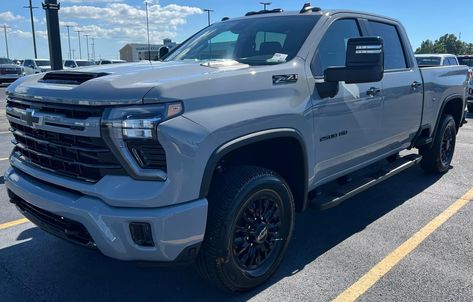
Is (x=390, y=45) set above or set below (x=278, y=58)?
above

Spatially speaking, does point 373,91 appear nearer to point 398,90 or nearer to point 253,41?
point 398,90

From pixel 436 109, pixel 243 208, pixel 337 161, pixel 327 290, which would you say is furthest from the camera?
pixel 436 109

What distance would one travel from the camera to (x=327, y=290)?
320 cm

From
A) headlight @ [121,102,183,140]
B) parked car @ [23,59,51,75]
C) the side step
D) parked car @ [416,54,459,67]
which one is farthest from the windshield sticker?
parked car @ [23,59,51,75]

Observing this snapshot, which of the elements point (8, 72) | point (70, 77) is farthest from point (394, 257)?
point (8, 72)

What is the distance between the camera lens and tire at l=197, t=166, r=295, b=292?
2.84m

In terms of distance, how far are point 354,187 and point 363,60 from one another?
4.35ft

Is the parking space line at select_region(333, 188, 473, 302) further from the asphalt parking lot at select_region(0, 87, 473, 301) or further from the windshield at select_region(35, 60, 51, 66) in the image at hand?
the windshield at select_region(35, 60, 51, 66)

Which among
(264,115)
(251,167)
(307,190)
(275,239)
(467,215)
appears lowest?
(467,215)

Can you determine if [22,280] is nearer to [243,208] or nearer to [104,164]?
[104,164]

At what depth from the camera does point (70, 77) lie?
299cm

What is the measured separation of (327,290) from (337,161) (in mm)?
1156

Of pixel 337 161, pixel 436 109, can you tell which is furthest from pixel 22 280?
pixel 436 109

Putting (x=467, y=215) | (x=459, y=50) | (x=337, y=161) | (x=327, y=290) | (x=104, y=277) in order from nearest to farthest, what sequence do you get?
1. (x=327, y=290)
2. (x=104, y=277)
3. (x=337, y=161)
4. (x=467, y=215)
5. (x=459, y=50)
